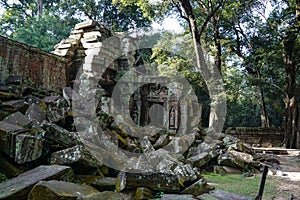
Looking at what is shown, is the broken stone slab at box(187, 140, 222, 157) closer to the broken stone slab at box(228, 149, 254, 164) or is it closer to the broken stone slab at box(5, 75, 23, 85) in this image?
the broken stone slab at box(228, 149, 254, 164)

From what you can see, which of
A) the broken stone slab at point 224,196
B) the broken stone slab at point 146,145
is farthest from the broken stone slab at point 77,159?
the broken stone slab at point 146,145

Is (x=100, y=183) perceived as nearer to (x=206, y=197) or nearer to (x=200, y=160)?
(x=206, y=197)

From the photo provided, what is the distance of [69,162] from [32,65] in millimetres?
4681

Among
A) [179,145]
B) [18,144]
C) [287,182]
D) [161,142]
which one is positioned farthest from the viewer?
[179,145]

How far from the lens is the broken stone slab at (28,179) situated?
103 inches

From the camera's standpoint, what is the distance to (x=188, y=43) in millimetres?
17141

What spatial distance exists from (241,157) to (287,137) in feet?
27.7

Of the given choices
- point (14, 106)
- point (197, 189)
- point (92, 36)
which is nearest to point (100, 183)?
point (197, 189)

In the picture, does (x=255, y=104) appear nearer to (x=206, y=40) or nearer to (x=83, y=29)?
(x=206, y=40)

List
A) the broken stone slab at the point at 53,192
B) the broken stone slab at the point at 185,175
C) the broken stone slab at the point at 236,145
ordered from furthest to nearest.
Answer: the broken stone slab at the point at 236,145
the broken stone slab at the point at 185,175
the broken stone slab at the point at 53,192

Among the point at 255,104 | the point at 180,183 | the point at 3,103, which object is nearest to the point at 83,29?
the point at 3,103

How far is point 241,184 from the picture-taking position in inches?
204

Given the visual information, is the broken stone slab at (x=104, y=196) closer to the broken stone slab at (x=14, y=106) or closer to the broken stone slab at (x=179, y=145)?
the broken stone slab at (x=14, y=106)

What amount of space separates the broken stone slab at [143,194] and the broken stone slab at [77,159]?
853 millimetres
